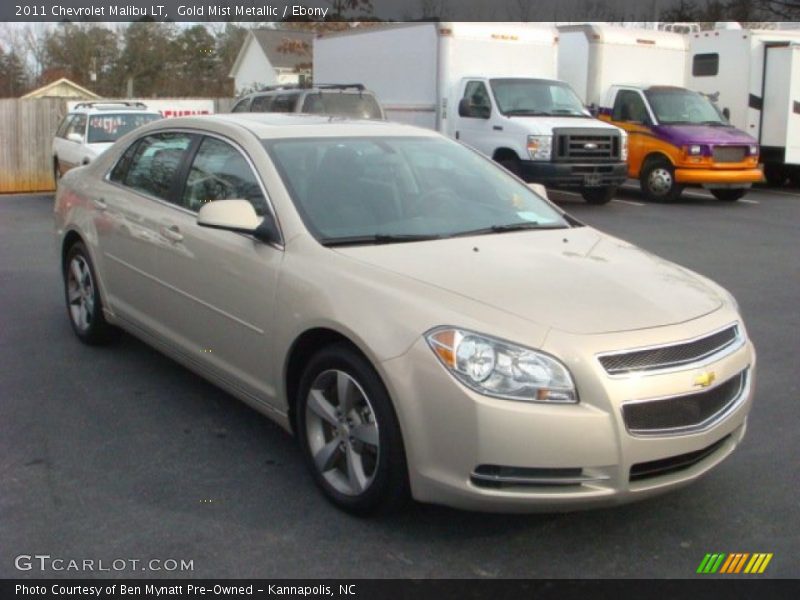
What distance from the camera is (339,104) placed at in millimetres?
15570

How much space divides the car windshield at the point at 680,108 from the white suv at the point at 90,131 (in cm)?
889

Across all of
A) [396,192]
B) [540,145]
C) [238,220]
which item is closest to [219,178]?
[238,220]

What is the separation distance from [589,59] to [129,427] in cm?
1509

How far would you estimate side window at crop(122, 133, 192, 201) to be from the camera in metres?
5.44

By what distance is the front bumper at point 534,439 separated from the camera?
11.1ft

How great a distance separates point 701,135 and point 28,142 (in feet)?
42.6

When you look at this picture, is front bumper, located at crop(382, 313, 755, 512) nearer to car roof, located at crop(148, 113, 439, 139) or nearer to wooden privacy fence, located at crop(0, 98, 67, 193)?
car roof, located at crop(148, 113, 439, 139)

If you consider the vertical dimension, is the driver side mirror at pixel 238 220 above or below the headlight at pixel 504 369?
above

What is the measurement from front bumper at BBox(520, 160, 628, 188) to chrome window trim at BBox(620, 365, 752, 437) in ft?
37.6

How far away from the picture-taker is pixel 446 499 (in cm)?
354

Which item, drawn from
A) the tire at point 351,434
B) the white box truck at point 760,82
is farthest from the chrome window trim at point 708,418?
the white box truck at point 760,82

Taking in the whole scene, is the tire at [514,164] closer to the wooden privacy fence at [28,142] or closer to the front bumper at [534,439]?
the wooden privacy fence at [28,142]

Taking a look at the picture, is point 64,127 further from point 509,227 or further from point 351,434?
point 351,434
